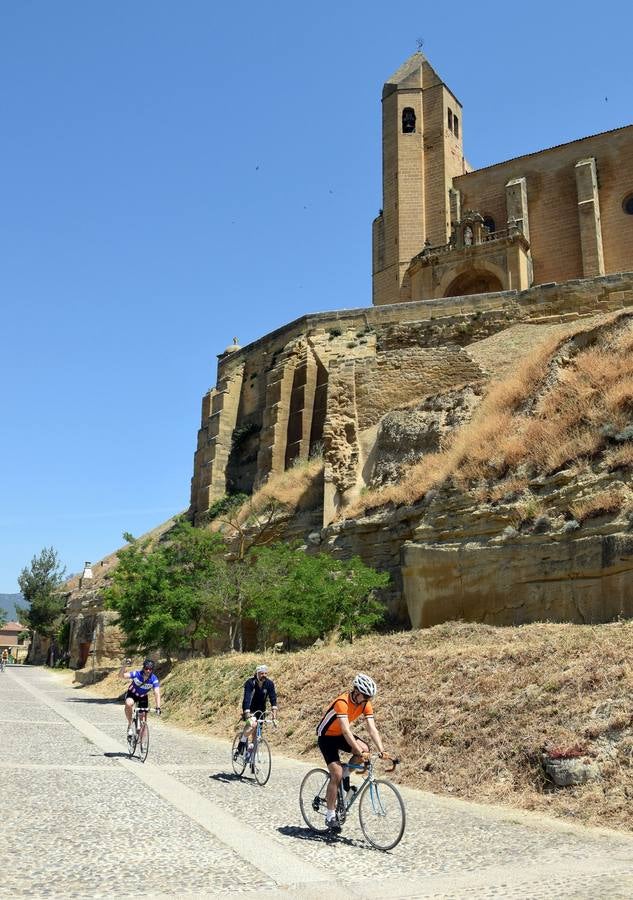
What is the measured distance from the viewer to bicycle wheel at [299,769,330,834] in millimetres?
6824

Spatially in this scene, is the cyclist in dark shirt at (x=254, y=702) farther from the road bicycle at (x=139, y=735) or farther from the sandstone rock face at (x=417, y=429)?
the sandstone rock face at (x=417, y=429)

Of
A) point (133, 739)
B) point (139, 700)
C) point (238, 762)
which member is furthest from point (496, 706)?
point (139, 700)

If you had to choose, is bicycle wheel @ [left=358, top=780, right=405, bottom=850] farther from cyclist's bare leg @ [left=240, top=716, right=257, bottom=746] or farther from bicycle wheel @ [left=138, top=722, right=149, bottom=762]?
bicycle wheel @ [left=138, top=722, right=149, bottom=762]

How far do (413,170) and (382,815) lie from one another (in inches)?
1583

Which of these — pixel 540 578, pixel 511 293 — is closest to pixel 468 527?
pixel 540 578

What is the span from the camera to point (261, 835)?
262 inches

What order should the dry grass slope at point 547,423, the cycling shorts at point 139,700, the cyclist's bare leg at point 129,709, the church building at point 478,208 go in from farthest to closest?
the church building at point 478,208
the dry grass slope at point 547,423
the cycling shorts at point 139,700
the cyclist's bare leg at point 129,709

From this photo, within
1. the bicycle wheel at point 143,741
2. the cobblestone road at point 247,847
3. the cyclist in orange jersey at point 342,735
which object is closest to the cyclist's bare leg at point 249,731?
the cobblestone road at point 247,847

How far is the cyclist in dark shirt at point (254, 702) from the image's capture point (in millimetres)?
9733

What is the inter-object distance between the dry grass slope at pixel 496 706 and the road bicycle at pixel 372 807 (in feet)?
6.76

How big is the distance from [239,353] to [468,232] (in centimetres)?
1246

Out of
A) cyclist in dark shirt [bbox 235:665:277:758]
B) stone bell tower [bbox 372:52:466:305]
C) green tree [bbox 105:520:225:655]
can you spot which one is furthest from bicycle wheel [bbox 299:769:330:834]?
stone bell tower [bbox 372:52:466:305]

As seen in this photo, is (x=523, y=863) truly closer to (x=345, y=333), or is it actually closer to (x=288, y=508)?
(x=288, y=508)

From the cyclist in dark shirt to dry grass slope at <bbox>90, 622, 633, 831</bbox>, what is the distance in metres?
1.72
